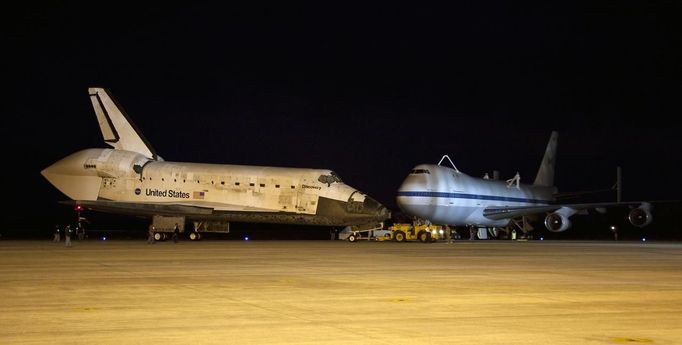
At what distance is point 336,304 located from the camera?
43.4 feet

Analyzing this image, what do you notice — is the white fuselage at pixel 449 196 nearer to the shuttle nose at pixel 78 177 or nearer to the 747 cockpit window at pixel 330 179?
the 747 cockpit window at pixel 330 179

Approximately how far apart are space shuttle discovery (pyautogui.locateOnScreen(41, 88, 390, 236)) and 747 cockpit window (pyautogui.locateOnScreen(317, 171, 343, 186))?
0.17 ft

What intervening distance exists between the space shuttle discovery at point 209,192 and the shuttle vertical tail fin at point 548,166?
24.3 metres

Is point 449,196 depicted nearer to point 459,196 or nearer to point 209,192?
point 459,196

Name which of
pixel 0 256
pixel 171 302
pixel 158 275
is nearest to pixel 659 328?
pixel 171 302

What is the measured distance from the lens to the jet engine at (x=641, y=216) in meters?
51.1

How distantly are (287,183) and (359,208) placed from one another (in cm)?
402

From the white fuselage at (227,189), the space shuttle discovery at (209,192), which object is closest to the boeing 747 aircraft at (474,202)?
the space shuttle discovery at (209,192)

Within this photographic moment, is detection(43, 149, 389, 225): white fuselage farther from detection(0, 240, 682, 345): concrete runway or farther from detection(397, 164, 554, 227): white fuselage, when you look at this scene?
detection(0, 240, 682, 345): concrete runway

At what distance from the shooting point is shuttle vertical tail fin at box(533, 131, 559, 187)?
220ft

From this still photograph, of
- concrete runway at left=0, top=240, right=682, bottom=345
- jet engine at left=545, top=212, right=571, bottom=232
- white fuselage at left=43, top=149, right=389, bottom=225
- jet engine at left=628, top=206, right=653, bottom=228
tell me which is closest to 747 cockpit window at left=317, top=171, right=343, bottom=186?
white fuselage at left=43, top=149, right=389, bottom=225

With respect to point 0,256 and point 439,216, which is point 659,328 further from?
point 439,216

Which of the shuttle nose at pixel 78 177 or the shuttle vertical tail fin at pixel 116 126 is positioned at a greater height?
the shuttle vertical tail fin at pixel 116 126

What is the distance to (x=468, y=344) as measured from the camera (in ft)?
30.5
